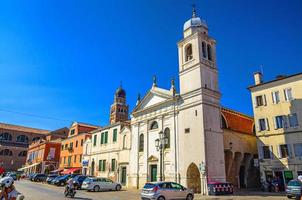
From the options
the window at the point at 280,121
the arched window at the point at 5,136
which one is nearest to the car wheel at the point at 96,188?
the window at the point at 280,121

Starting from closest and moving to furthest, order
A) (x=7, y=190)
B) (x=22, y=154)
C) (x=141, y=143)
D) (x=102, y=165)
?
(x=7, y=190) → (x=141, y=143) → (x=102, y=165) → (x=22, y=154)

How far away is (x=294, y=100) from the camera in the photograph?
81.2 feet

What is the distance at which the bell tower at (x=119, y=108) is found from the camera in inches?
3049

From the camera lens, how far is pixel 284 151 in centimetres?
2509

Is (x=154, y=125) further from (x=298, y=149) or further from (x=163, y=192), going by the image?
(x=298, y=149)

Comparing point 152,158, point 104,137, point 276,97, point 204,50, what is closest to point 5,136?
point 104,137

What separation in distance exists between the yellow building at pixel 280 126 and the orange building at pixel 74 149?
29412mm

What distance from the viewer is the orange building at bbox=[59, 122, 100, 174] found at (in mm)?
45419

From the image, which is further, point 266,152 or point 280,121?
point 266,152

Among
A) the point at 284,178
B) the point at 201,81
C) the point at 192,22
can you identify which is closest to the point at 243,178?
the point at 284,178

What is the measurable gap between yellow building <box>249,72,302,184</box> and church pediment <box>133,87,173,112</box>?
10.0 meters

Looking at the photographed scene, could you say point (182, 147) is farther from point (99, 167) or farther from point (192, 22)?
point (99, 167)

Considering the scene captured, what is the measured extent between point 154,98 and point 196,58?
25.1 feet

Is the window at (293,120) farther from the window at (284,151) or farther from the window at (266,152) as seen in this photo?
the window at (266,152)
